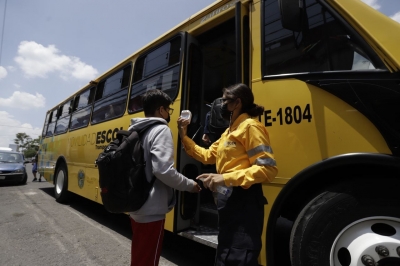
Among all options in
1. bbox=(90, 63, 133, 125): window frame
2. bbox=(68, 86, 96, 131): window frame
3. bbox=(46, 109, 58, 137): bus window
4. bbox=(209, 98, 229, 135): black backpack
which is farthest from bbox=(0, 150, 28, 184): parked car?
bbox=(209, 98, 229, 135): black backpack

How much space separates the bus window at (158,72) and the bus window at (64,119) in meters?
3.89

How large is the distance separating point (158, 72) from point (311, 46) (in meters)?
2.12

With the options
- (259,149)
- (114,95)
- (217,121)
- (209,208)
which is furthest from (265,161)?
(114,95)

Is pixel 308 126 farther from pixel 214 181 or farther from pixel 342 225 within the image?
pixel 214 181

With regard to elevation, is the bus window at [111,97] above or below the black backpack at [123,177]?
above

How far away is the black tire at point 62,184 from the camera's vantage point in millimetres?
6215

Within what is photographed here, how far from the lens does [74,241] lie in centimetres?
379

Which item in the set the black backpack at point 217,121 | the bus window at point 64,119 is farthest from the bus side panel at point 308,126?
the bus window at point 64,119

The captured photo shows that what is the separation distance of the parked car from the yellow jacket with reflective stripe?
1201cm

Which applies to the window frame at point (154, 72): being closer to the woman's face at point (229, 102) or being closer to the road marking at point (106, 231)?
the woman's face at point (229, 102)

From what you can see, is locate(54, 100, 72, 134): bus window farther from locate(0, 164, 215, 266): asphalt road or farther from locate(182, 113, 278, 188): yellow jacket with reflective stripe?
locate(182, 113, 278, 188): yellow jacket with reflective stripe

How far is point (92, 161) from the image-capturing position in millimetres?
4777

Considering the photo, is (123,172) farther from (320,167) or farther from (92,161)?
(92,161)

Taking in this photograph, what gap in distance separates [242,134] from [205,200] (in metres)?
2.24
